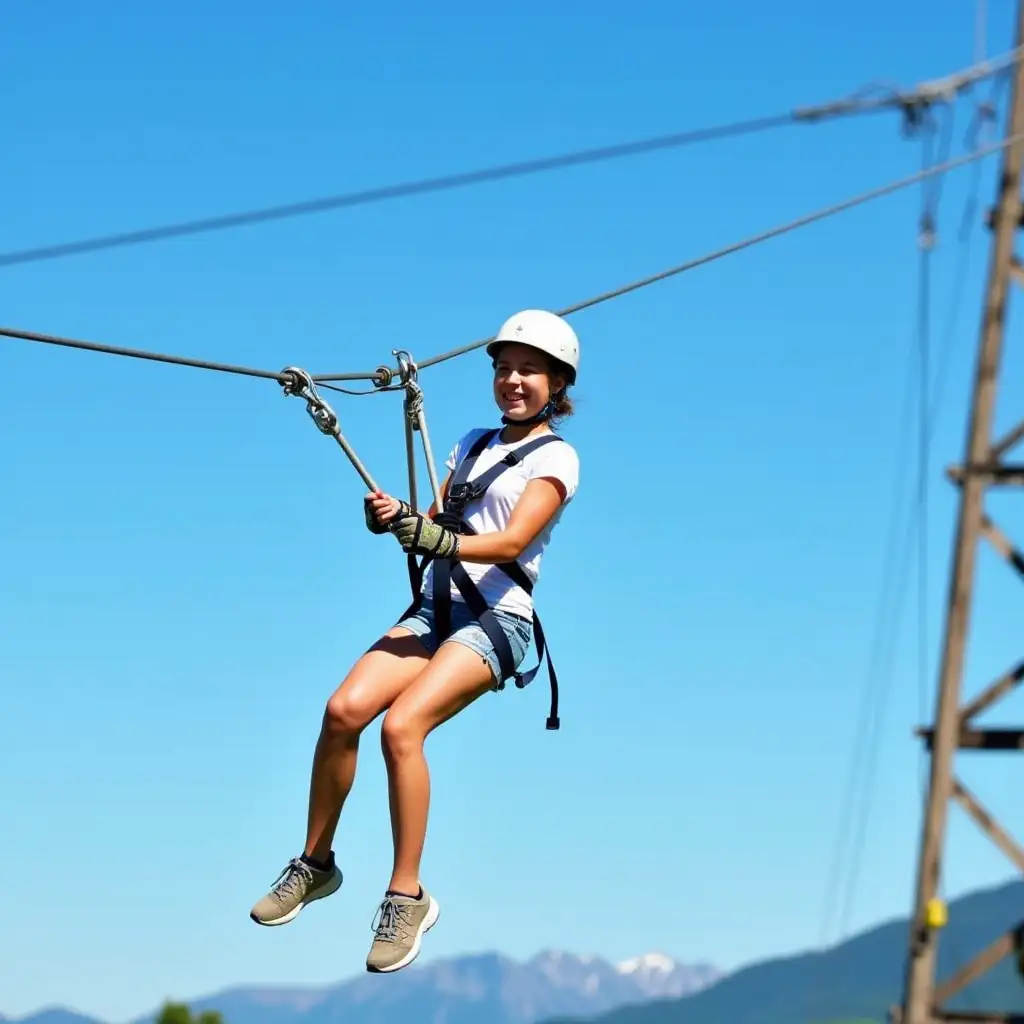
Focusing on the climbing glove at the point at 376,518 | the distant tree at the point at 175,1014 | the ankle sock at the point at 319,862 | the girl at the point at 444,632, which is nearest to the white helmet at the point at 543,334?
the girl at the point at 444,632

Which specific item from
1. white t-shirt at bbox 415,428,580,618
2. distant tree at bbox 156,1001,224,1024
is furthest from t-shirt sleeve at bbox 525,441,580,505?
distant tree at bbox 156,1001,224,1024

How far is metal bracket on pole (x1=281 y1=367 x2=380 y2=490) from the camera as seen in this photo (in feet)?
23.4

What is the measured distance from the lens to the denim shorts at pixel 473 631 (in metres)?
7.42

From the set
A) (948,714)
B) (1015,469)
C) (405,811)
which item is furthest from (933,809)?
(405,811)

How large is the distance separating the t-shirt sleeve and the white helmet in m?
0.35

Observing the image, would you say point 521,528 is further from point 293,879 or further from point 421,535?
point 293,879

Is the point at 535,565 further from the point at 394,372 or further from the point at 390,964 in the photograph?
the point at 390,964

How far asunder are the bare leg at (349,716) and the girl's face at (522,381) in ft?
3.06

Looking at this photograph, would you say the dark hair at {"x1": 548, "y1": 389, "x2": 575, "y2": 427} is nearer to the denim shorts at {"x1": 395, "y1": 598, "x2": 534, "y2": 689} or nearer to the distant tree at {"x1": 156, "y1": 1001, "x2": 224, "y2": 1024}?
the denim shorts at {"x1": 395, "y1": 598, "x2": 534, "y2": 689}

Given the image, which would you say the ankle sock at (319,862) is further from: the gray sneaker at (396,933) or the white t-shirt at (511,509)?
the white t-shirt at (511,509)

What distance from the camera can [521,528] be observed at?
727 cm

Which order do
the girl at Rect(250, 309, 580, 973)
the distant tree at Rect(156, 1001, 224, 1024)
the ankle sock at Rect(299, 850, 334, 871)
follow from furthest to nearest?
the distant tree at Rect(156, 1001, 224, 1024)
the ankle sock at Rect(299, 850, 334, 871)
the girl at Rect(250, 309, 580, 973)

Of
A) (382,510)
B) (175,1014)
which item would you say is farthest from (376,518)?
(175,1014)

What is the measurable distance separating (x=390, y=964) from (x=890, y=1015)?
571 centimetres
